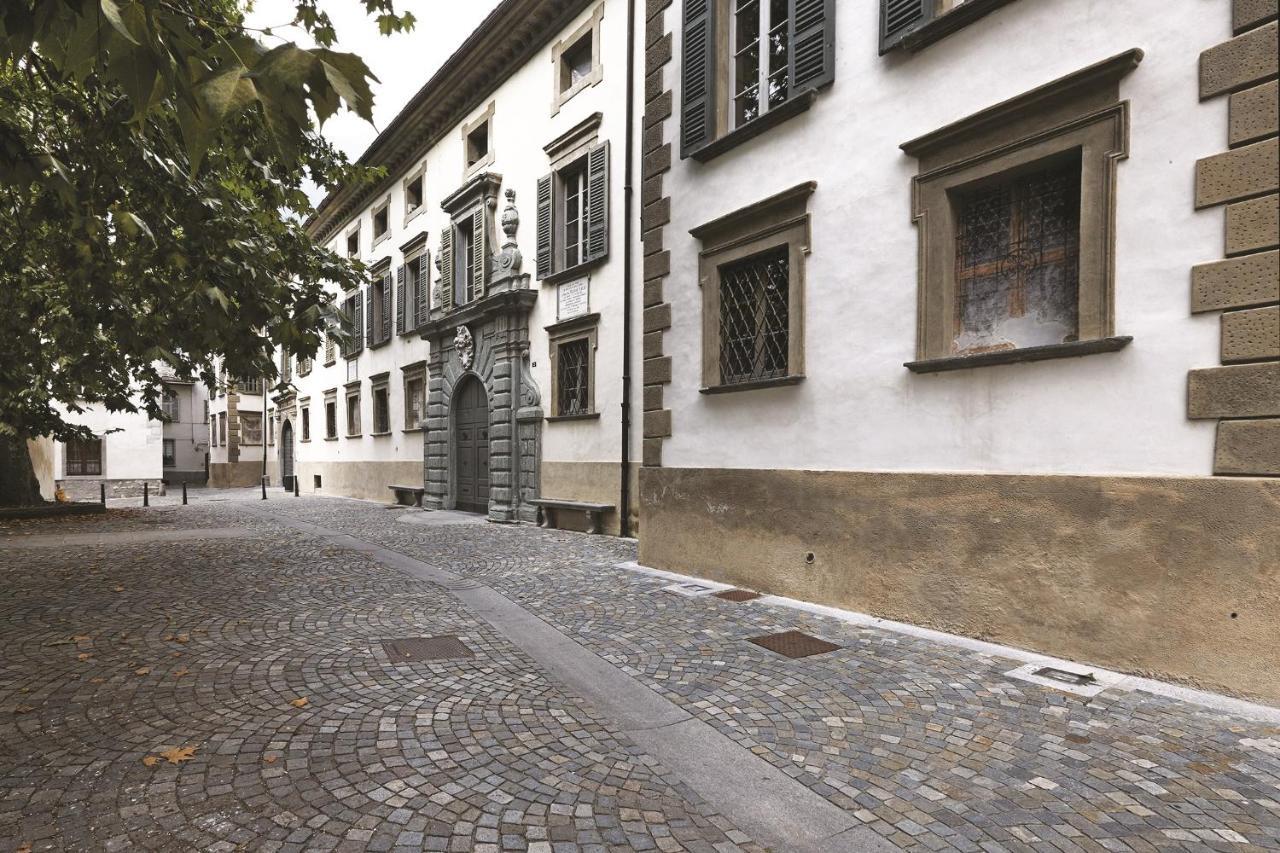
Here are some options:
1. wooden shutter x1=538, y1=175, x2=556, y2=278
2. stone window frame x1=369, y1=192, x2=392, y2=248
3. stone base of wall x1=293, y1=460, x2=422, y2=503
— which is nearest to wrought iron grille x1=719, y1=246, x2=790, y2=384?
wooden shutter x1=538, y1=175, x2=556, y2=278

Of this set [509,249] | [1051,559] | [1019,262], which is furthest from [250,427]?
[1051,559]

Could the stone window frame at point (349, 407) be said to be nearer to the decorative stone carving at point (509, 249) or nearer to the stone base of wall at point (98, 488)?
the stone base of wall at point (98, 488)

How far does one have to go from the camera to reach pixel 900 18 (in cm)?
572

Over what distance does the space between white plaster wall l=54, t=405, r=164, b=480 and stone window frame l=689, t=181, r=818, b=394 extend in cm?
2549

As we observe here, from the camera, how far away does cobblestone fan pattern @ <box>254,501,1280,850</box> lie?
2.57 metres

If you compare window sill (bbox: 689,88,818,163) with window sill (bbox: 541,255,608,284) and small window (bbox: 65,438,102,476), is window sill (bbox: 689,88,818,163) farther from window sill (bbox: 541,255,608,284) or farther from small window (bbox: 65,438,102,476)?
small window (bbox: 65,438,102,476)

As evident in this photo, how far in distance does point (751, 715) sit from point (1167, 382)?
10.8ft

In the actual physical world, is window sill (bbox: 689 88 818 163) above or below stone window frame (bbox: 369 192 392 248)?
below

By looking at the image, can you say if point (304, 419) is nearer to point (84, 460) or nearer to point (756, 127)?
point (84, 460)

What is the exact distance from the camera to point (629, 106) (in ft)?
36.0

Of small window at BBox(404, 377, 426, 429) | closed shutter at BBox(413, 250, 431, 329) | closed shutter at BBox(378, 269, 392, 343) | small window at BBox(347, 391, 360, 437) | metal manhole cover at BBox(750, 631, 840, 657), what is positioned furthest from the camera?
small window at BBox(347, 391, 360, 437)

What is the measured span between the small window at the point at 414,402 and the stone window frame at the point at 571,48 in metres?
8.50

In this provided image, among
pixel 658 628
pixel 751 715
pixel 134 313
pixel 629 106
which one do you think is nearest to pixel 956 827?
pixel 751 715

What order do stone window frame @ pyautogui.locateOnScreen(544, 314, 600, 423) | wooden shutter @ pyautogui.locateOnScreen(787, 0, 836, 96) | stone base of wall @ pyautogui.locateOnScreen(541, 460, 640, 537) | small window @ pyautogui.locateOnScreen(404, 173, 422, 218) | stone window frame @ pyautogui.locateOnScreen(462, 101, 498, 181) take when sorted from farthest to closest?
1. small window @ pyautogui.locateOnScreen(404, 173, 422, 218)
2. stone window frame @ pyautogui.locateOnScreen(462, 101, 498, 181)
3. stone window frame @ pyautogui.locateOnScreen(544, 314, 600, 423)
4. stone base of wall @ pyautogui.locateOnScreen(541, 460, 640, 537)
5. wooden shutter @ pyautogui.locateOnScreen(787, 0, 836, 96)
